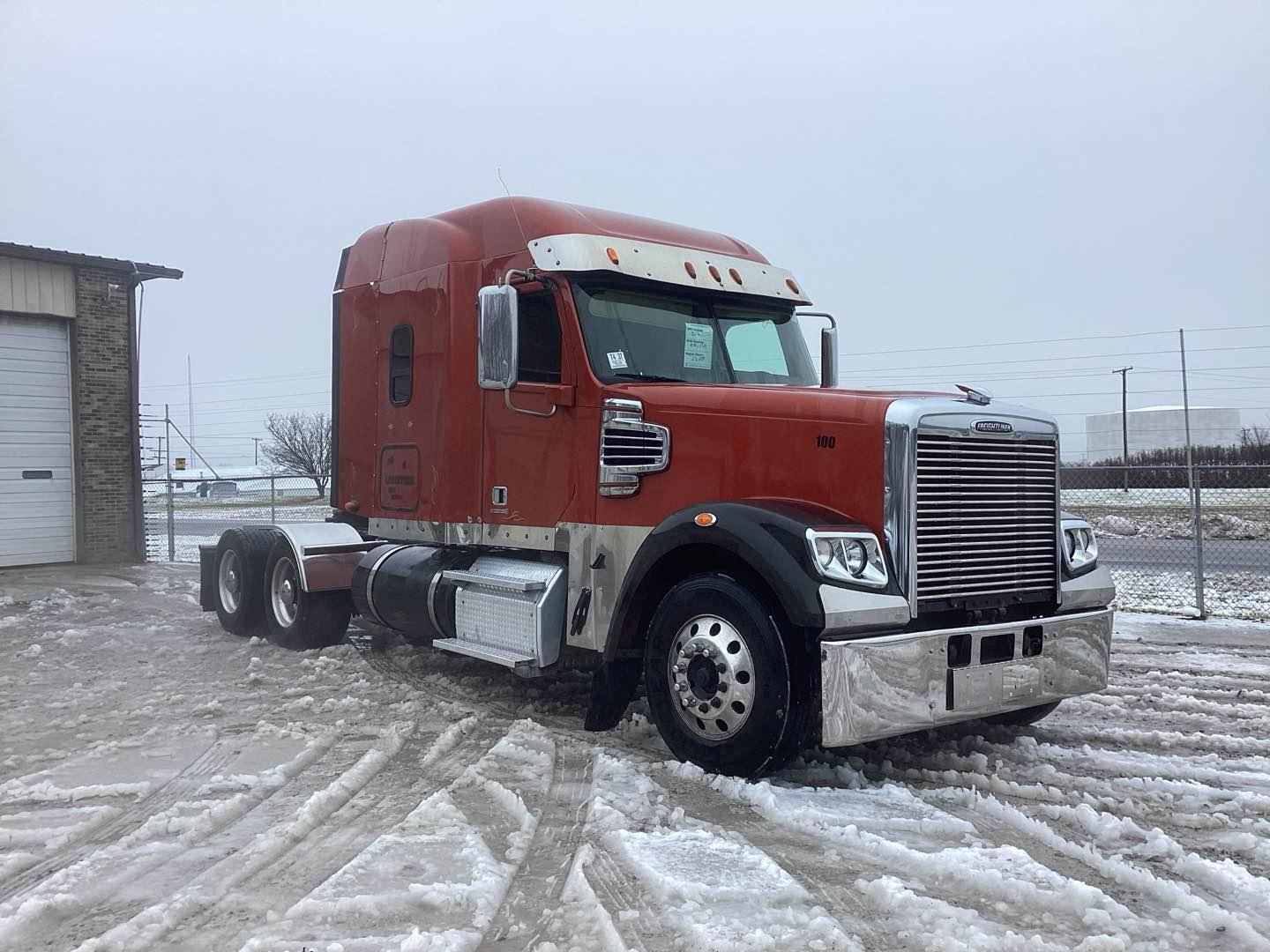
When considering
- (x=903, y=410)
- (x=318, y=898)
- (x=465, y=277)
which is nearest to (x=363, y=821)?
(x=318, y=898)

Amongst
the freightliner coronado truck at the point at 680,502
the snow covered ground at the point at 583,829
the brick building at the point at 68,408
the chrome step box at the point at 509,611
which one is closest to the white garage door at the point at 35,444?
the brick building at the point at 68,408

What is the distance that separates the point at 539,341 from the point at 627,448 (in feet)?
3.12

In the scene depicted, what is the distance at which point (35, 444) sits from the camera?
1630cm

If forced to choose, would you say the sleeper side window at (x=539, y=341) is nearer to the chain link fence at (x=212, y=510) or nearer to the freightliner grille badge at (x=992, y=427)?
the freightliner grille badge at (x=992, y=427)

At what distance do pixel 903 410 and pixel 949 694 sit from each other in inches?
50.8

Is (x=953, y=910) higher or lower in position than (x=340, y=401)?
lower

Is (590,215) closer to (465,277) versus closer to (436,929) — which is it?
(465,277)

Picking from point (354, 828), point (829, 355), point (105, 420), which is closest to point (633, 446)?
point (829, 355)

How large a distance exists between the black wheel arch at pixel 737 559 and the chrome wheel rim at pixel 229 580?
5.30 meters

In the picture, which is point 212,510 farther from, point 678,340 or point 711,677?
point 711,677

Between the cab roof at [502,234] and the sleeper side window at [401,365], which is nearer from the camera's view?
the cab roof at [502,234]

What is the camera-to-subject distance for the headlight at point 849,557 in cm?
461

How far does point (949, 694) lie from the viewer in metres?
4.73

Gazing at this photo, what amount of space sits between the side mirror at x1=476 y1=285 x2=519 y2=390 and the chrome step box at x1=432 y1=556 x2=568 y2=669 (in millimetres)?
1206
